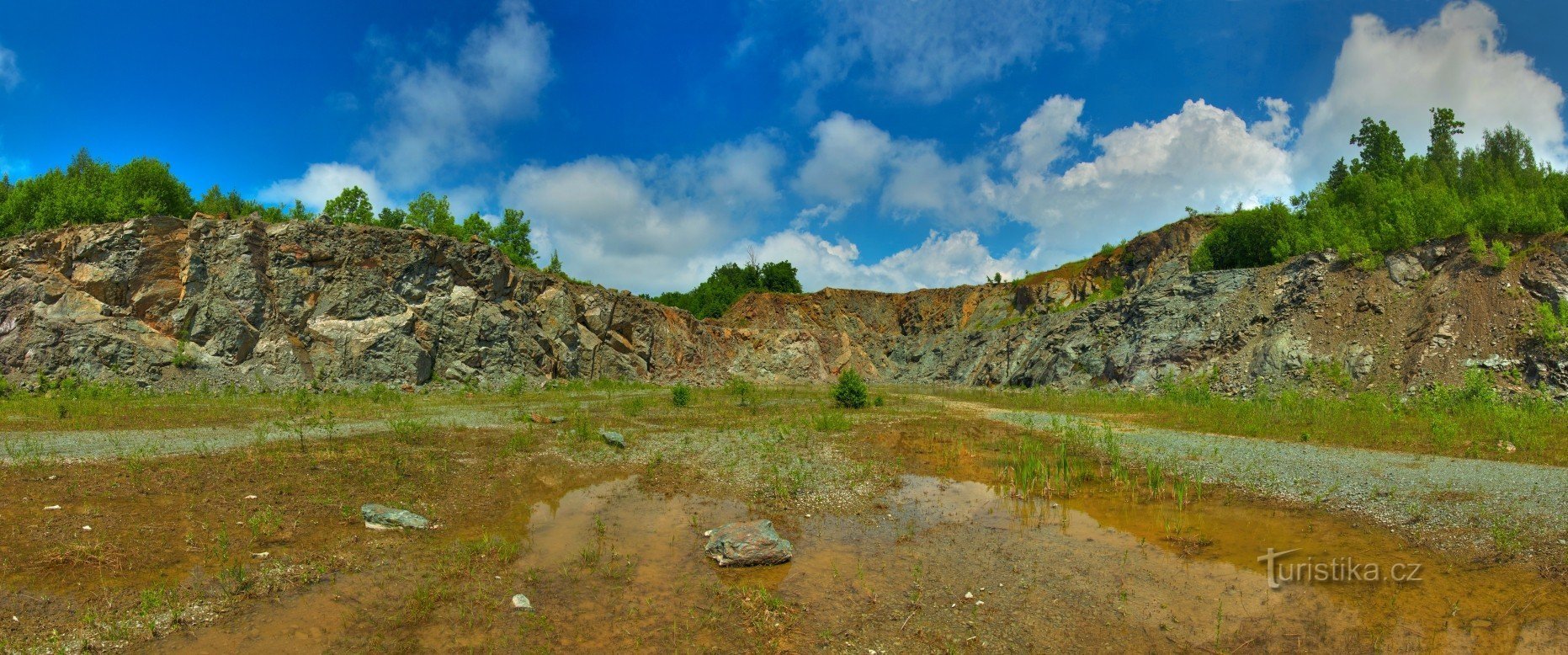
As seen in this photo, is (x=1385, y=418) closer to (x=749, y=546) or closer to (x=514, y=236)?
(x=749, y=546)

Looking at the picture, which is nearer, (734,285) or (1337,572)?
(1337,572)

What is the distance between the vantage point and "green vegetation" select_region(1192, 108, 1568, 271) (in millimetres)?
28328

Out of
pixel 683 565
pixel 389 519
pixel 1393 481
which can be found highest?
pixel 1393 481

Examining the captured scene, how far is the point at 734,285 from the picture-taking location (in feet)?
331

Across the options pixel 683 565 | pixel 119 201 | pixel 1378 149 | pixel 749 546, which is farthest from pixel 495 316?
pixel 1378 149

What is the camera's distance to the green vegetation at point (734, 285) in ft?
310

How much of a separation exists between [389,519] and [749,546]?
18.0 feet

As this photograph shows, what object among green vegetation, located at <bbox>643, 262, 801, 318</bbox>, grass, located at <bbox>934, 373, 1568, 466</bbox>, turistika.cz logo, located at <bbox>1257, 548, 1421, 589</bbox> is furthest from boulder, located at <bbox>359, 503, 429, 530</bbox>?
green vegetation, located at <bbox>643, 262, 801, 318</bbox>

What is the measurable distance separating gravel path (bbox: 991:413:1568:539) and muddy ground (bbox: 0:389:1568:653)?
84cm

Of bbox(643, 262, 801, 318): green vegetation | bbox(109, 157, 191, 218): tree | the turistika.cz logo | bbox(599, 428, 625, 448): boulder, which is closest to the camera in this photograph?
the turistika.cz logo

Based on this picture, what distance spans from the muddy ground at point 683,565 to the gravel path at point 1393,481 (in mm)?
841

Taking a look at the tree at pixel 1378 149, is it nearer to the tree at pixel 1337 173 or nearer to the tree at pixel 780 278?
the tree at pixel 1337 173

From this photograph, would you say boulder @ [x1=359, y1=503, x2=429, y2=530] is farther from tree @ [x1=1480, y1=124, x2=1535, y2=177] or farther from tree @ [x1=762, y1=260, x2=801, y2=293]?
tree @ [x1=762, y1=260, x2=801, y2=293]

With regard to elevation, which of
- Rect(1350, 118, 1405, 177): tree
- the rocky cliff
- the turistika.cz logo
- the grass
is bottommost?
the turistika.cz logo
